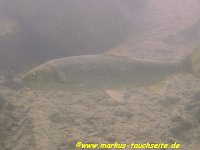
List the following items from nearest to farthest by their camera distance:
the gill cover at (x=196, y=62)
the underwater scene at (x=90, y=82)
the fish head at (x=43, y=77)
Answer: the fish head at (x=43, y=77), the underwater scene at (x=90, y=82), the gill cover at (x=196, y=62)

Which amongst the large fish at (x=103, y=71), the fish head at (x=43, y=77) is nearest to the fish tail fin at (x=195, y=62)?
the large fish at (x=103, y=71)

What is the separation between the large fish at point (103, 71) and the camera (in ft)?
15.2

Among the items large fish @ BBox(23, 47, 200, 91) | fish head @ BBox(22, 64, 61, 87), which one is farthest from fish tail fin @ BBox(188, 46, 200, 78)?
fish head @ BBox(22, 64, 61, 87)

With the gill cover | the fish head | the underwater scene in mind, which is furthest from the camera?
the gill cover

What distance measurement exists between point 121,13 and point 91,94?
563cm

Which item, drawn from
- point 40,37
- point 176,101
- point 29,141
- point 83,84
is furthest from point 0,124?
point 40,37

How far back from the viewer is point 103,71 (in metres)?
4.81

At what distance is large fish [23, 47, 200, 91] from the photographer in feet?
15.2

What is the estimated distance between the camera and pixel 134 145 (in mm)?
4867

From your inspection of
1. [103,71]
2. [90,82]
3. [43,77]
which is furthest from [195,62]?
[43,77]

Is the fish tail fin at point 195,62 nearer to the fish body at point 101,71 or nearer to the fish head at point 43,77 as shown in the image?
the fish body at point 101,71

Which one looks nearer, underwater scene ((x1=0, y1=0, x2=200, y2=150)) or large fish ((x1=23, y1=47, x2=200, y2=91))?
large fish ((x1=23, y1=47, x2=200, y2=91))

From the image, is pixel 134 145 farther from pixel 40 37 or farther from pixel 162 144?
pixel 40 37

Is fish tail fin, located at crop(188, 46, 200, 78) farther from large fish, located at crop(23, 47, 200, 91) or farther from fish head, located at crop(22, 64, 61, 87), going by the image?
fish head, located at crop(22, 64, 61, 87)
